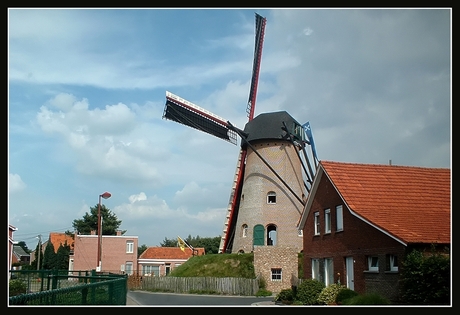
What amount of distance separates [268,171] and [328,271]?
62.6 feet

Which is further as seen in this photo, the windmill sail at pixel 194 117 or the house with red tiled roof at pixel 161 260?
the house with red tiled roof at pixel 161 260

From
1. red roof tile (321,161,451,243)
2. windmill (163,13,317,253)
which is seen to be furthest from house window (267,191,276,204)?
red roof tile (321,161,451,243)

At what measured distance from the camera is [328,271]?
26.7m

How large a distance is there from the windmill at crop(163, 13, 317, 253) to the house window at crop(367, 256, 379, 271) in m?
20.8

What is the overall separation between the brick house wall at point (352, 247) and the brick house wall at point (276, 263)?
384 inches

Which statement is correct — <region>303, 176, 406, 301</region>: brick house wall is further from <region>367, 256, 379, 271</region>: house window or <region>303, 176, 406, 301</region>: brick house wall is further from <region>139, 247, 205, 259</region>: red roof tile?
<region>139, 247, 205, 259</region>: red roof tile

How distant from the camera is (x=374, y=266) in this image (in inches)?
882

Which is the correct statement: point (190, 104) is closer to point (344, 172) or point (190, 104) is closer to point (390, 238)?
point (344, 172)

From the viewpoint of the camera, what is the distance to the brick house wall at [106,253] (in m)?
59.3

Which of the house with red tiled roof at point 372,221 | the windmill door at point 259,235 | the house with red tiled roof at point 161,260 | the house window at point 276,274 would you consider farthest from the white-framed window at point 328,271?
the house with red tiled roof at point 161,260

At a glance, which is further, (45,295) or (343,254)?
(343,254)

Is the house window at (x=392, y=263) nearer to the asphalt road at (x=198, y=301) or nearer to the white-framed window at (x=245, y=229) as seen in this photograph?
the asphalt road at (x=198, y=301)
